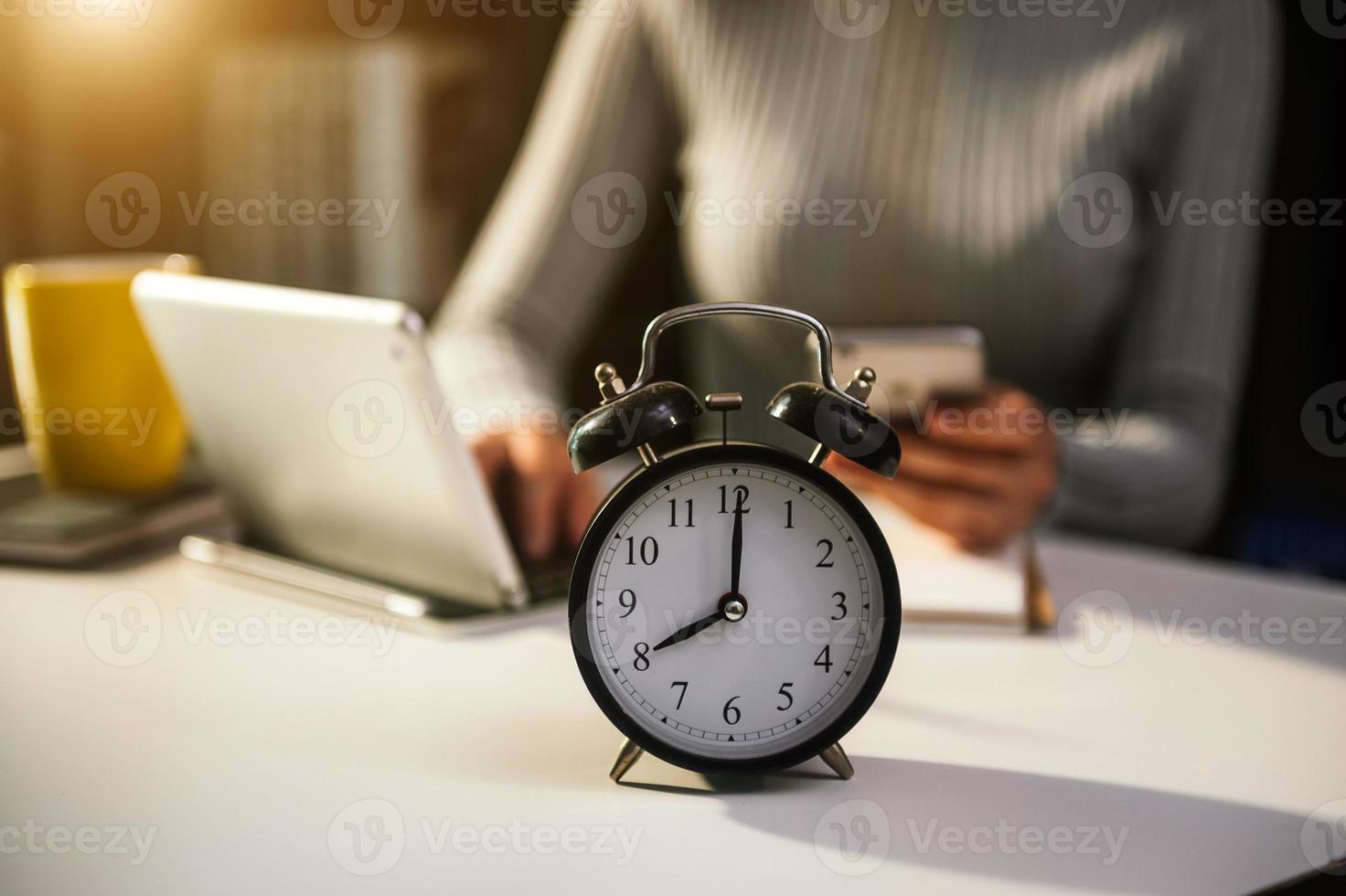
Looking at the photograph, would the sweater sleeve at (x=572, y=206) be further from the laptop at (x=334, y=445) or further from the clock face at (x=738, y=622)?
the clock face at (x=738, y=622)

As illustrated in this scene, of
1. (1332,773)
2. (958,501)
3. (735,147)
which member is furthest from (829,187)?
(1332,773)

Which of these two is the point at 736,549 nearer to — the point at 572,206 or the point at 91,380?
the point at 91,380

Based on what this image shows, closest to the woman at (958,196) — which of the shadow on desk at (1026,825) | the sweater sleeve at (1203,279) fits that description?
the sweater sleeve at (1203,279)

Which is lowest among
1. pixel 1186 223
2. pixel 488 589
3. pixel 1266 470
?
pixel 1266 470

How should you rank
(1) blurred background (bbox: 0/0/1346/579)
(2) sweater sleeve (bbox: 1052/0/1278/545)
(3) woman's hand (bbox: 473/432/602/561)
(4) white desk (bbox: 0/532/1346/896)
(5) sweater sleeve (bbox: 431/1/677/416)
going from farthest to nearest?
(1) blurred background (bbox: 0/0/1346/579)
(5) sweater sleeve (bbox: 431/1/677/416)
(2) sweater sleeve (bbox: 1052/0/1278/545)
(3) woman's hand (bbox: 473/432/602/561)
(4) white desk (bbox: 0/532/1346/896)

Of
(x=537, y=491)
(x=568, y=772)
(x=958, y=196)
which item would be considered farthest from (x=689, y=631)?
(x=958, y=196)

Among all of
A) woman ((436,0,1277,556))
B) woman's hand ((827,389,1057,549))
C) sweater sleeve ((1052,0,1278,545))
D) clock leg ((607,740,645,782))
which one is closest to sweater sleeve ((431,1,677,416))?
woman ((436,0,1277,556))

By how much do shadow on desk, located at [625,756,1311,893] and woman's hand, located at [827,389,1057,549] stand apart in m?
0.40

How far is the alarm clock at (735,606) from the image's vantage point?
2.07 feet

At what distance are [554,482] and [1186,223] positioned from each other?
969 millimetres

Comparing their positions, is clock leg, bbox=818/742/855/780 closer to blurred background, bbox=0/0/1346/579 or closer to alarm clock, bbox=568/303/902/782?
alarm clock, bbox=568/303/902/782

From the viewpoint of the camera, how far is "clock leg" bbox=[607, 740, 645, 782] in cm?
67

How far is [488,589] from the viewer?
0.94 meters

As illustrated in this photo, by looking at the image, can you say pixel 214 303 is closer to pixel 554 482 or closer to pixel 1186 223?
pixel 554 482
